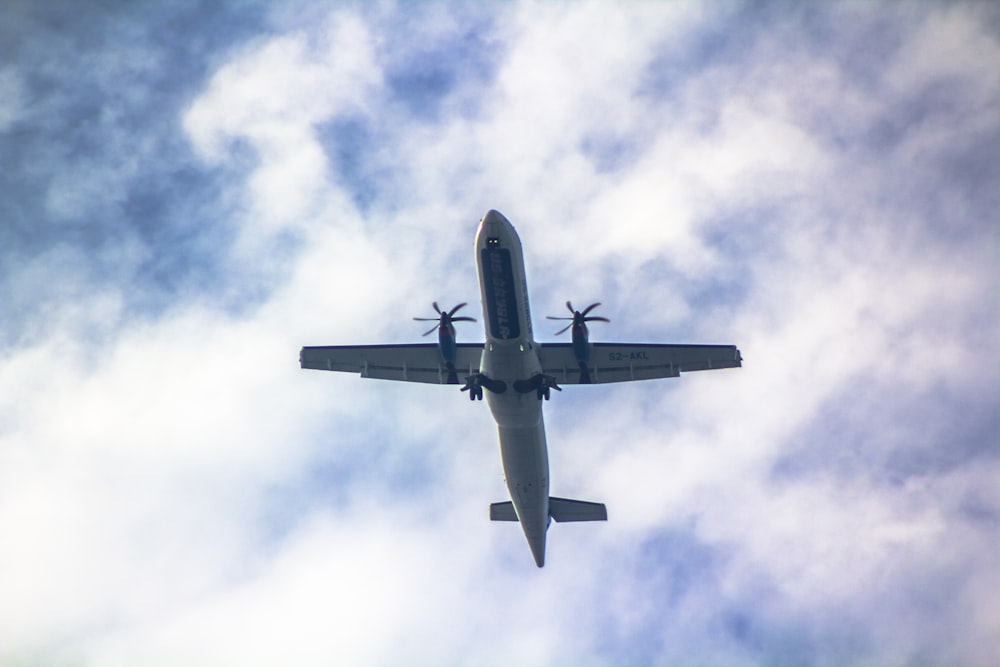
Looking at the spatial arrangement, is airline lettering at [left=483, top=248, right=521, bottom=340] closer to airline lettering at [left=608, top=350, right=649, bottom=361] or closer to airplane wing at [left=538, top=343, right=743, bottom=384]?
airplane wing at [left=538, top=343, right=743, bottom=384]

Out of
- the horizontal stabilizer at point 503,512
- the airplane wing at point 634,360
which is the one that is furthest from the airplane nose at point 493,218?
the horizontal stabilizer at point 503,512

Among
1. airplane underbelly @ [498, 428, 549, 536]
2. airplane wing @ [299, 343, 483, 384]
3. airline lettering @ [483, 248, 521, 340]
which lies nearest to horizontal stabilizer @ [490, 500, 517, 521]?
airplane underbelly @ [498, 428, 549, 536]

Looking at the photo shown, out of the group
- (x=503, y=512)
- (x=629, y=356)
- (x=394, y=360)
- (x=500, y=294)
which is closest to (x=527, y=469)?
(x=629, y=356)

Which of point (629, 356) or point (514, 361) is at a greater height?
point (629, 356)

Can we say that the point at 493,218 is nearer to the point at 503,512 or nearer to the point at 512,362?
the point at 512,362

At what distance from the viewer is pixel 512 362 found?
142ft

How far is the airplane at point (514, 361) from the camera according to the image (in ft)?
137

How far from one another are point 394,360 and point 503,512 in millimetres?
13078

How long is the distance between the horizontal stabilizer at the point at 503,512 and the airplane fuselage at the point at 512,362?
4.52 meters

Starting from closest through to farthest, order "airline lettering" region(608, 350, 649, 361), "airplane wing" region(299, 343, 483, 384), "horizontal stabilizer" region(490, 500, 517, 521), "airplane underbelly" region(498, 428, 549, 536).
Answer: "airplane underbelly" region(498, 428, 549, 536), "airline lettering" region(608, 350, 649, 361), "airplane wing" region(299, 343, 483, 384), "horizontal stabilizer" region(490, 500, 517, 521)

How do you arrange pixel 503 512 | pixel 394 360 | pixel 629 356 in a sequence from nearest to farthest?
Result: pixel 629 356, pixel 394 360, pixel 503 512

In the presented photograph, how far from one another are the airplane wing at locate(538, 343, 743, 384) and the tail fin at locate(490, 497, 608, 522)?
1042cm

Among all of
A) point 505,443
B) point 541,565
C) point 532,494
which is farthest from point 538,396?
point 541,565

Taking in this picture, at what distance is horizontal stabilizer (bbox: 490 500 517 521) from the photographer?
5541 cm
